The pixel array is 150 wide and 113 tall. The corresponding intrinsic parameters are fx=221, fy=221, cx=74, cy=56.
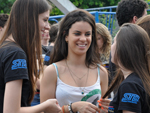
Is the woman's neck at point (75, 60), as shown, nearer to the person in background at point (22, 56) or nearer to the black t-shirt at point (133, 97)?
the person in background at point (22, 56)

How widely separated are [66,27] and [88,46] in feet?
1.09

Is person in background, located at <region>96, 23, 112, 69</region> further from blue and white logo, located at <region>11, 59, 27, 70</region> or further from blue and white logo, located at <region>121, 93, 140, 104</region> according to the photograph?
blue and white logo, located at <region>11, 59, 27, 70</region>

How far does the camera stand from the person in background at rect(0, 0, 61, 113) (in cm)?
160

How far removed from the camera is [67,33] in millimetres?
2551

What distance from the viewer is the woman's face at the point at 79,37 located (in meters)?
2.45

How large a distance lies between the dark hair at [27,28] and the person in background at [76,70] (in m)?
0.54

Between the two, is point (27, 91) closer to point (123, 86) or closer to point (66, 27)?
point (123, 86)

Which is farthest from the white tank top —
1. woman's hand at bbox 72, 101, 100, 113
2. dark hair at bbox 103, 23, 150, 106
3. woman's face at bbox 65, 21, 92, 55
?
dark hair at bbox 103, 23, 150, 106

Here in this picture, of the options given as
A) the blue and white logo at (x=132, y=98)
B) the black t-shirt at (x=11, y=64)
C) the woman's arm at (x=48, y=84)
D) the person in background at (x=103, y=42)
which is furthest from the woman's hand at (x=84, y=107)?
the person in background at (x=103, y=42)

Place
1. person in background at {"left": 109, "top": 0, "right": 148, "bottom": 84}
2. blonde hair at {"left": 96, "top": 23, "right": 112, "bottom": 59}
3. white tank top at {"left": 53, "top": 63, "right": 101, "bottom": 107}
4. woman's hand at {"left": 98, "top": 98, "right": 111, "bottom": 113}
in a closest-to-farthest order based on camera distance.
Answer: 1. woman's hand at {"left": 98, "top": 98, "right": 111, "bottom": 113}
2. white tank top at {"left": 53, "top": 63, "right": 101, "bottom": 107}
3. person in background at {"left": 109, "top": 0, "right": 148, "bottom": 84}
4. blonde hair at {"left": 96, "top": 23, "right": 112, "bottom": 59}

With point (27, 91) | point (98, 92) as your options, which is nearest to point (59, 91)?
point (98, 92)

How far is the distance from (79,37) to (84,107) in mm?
761

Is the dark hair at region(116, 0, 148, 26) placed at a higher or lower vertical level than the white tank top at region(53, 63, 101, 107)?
higher

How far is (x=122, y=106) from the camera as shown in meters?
1.67
